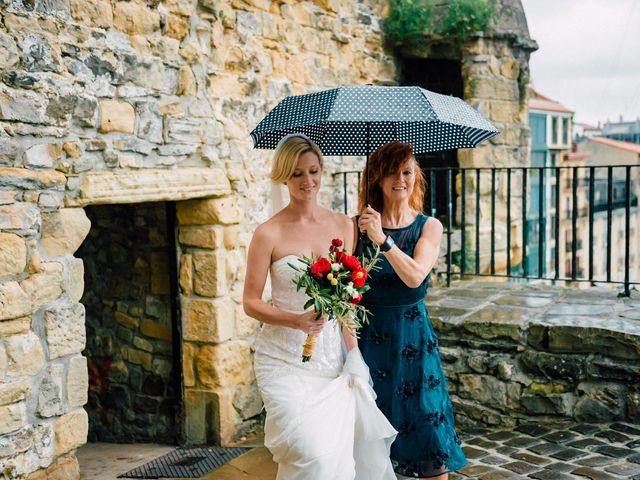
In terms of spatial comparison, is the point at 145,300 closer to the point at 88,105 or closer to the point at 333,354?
the point at 88,105

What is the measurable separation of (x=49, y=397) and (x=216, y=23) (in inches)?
101

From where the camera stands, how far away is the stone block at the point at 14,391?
3420 millimetres

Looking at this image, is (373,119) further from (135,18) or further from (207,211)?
(207,211)

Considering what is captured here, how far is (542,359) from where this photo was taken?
4832 millimetres

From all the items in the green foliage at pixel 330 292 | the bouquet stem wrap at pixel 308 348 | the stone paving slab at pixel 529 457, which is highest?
the green foliage at pixel 330 292

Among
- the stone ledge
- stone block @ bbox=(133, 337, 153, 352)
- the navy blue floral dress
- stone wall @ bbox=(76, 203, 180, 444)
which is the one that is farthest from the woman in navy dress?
stone block @ bbox=(133, 337, 153, 352)

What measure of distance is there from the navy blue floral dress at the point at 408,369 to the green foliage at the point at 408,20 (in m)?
3.96

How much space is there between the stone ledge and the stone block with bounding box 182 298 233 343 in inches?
28.6

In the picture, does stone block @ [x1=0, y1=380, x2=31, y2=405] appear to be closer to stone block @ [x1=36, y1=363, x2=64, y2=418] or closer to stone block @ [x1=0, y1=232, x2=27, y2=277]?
stone block @ [x1=36, y1=363, x2=64, y2=418]

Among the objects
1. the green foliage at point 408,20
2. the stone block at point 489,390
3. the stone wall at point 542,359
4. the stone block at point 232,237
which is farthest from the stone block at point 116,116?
the green foliage at point 408,20

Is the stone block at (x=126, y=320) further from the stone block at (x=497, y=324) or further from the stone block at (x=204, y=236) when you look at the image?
the stone block at (x=497, y=324)

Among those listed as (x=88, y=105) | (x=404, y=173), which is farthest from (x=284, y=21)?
(x=404, y=173)

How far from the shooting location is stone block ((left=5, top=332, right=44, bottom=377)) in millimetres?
3471

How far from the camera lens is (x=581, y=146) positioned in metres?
38.5
